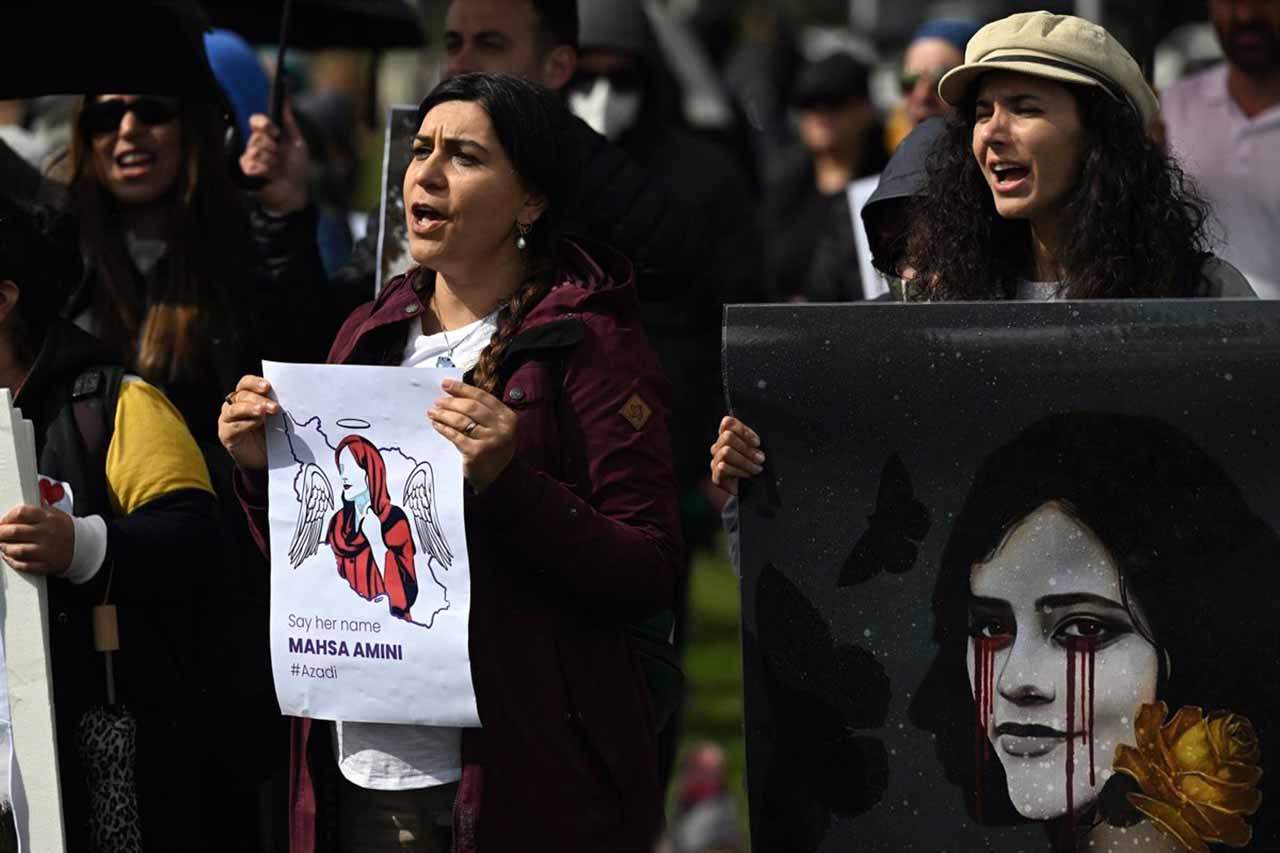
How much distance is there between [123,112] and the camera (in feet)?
18.5

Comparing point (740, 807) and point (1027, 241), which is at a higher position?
point (1027, 241)

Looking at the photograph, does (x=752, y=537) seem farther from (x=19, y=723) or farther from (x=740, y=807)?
(x=740, y=807)

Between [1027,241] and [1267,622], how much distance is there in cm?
84

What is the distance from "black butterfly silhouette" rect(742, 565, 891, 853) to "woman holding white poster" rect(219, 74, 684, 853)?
202 millimetres

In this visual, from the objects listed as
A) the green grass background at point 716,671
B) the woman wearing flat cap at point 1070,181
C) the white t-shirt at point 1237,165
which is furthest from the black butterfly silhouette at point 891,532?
the green grass background at point 716,671

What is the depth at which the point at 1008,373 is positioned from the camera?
404cm

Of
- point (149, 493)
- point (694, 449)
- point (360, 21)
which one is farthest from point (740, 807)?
point (149, 493)

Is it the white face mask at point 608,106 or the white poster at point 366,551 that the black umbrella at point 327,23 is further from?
the white poster at point 366,551

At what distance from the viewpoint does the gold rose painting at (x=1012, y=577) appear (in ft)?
13.0

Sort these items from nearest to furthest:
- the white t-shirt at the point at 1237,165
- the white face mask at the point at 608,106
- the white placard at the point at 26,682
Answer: the white placard at the point at 26,682 → the white t-shirt at the point at 1237,165 → the white face mask at the point at 608,106

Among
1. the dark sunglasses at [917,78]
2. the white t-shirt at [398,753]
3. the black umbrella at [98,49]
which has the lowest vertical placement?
the white t-shirt at [398,753]

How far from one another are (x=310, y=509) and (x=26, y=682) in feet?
1.94

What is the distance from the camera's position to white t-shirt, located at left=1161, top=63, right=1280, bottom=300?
6680mm

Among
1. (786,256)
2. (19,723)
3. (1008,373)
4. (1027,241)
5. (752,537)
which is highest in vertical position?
(786,256)
